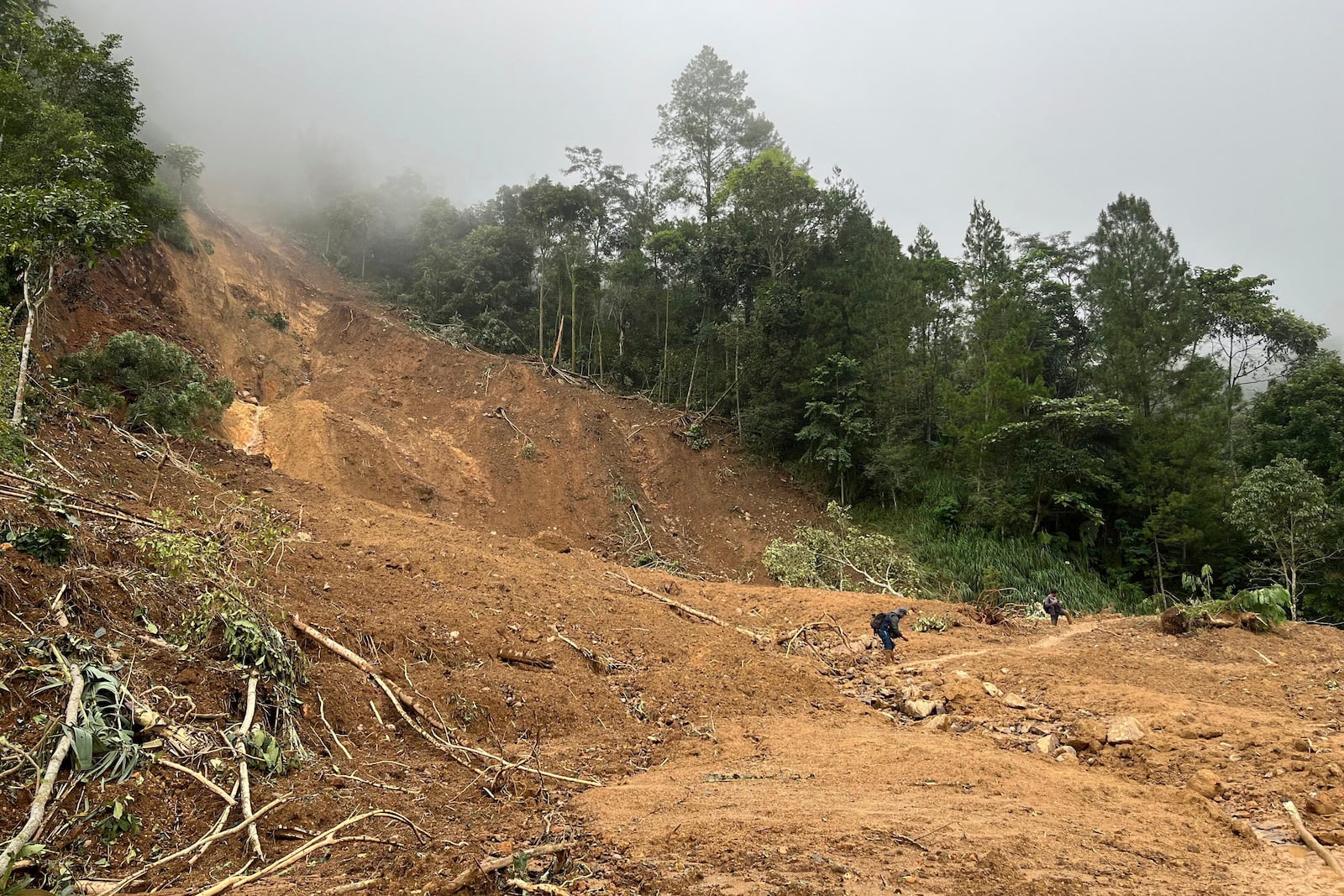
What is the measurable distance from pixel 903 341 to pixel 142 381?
665 inches

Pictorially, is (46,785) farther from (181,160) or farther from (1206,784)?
(181,160)

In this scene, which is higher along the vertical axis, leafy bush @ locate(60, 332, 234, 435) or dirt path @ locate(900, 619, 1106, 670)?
leafy bush @ locate(60, 332, 234, 435)

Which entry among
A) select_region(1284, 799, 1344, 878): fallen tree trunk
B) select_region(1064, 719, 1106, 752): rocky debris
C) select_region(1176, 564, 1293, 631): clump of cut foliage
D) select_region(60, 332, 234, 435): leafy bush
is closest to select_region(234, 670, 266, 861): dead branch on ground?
select_region(1284, 799, 1344, 878): fallen tree trunk

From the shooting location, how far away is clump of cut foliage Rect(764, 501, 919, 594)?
12742mm

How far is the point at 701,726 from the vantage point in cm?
499

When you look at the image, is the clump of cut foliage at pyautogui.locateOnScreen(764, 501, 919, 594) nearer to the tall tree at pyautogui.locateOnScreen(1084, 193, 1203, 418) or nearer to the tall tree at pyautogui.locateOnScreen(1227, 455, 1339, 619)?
the tall tree at pyautogui.locateOnScreen(1227, 455, 1339, 619)

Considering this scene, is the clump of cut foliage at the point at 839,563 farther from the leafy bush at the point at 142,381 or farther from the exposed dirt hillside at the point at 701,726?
the leafy bush at the point at 142,381

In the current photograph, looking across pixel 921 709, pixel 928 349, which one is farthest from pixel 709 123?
pixel 921 709

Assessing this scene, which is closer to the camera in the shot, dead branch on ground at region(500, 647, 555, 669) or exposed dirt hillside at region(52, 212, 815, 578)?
dead branch on ground at region(500, 647, 555, 669)

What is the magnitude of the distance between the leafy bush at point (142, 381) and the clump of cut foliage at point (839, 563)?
10.7 m

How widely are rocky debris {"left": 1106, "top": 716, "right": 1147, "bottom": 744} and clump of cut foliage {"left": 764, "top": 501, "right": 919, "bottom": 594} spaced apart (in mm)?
7923

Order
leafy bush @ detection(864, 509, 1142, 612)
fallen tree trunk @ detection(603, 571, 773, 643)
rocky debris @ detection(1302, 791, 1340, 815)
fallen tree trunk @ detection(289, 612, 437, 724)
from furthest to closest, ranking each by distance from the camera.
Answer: leafy bush @ detection(864, 509, 1142, 612) < fallen tree trunk @ detection(603, 571, 773, 643) < fallen tree trunk @ detection(289, 612, 437, 724) < rocky debris @ detection(1302, 791, 1340, 815)

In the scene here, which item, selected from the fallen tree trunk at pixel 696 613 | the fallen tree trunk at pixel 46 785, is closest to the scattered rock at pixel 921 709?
the fallen tree trunk at pixel 696 613

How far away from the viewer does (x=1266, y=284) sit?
19.5 m
